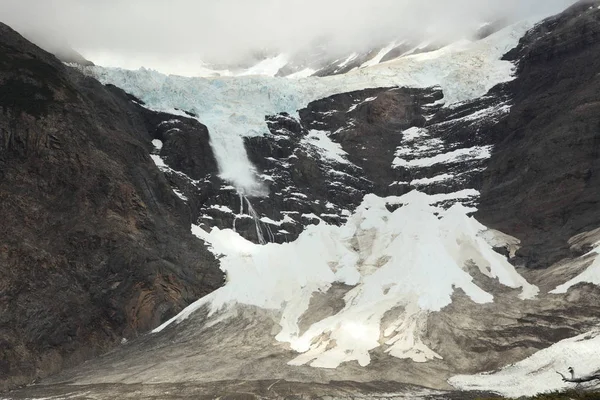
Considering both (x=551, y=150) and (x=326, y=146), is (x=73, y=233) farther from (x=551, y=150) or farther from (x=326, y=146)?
(x=551, y=150)

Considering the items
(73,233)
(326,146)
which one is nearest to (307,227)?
(326,146)

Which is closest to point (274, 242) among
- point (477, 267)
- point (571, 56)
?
point (477, 267)

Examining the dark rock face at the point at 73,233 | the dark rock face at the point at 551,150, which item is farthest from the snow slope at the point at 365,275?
the dark rock face at the point at 551,150

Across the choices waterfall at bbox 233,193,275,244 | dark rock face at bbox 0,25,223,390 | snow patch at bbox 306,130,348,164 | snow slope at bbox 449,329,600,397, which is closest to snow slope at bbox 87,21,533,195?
waterfall at bbox 233,193,275,244

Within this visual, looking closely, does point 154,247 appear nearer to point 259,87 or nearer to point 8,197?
point 8,197

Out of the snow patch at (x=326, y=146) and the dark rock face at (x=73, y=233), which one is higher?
the snow patch at (x=326, y=146)

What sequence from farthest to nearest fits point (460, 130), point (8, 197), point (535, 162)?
1. point (460, 130)
2. point (535, 162)
3. point (8, 197)

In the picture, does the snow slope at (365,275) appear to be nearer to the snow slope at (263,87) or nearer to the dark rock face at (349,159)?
the dark rock face at (349,159)
